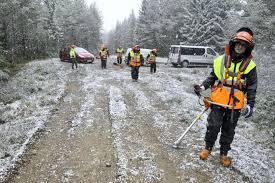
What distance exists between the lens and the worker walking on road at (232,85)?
5.54 m

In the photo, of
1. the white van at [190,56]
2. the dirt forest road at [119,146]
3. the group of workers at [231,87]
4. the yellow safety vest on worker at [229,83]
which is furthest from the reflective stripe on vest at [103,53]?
the yellow safety vest on worker at [229,83]

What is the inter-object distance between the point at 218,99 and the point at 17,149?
14.9 feet

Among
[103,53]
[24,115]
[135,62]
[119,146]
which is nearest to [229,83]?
[119,146]

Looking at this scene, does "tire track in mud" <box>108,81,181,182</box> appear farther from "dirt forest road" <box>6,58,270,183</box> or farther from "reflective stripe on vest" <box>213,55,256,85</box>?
"reflective stripe on vest" <box>213,55,256,85</box>

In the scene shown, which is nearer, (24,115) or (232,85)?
(232,85)

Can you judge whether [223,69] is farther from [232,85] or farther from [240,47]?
[240,47]

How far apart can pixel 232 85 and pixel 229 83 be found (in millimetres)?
65

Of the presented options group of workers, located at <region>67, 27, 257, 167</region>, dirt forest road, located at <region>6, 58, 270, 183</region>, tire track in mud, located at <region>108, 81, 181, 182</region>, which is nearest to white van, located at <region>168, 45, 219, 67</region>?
dirt forest road, located at <region>6, 58, 270, 183</region>

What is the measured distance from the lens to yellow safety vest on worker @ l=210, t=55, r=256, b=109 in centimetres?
559

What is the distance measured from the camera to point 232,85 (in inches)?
223

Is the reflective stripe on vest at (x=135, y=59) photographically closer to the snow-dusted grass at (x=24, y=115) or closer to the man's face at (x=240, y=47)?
the snow-dusted grass at (x=24, y=115)

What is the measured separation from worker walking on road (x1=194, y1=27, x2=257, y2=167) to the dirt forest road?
86 cm

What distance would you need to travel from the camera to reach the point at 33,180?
18.5 ft

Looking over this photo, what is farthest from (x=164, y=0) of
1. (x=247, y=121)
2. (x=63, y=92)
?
(x=247, y=121)
